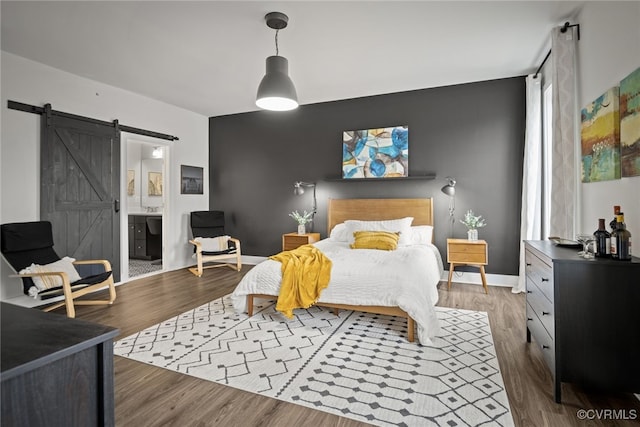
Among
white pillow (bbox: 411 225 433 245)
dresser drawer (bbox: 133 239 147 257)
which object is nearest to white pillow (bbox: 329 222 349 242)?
white pillow (bbox: 411 225 433 245)

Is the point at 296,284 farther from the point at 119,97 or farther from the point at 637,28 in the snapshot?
the point at 119,97

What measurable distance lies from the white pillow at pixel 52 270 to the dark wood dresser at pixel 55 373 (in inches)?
Answer: 125

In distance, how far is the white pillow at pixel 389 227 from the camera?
4.70 meters

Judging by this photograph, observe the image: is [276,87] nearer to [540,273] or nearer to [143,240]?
[540,273]

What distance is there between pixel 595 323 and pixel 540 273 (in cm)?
49

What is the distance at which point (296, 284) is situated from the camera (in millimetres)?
3385

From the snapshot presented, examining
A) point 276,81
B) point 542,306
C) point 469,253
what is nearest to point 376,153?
point 469,253

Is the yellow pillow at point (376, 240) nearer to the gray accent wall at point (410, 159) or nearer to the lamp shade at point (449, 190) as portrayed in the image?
the lamp shade at point (449, 190)

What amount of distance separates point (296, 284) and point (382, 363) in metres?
1.17

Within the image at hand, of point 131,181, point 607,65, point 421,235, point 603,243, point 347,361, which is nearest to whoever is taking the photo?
point 603,243

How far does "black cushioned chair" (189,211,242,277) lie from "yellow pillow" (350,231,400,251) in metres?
2.37

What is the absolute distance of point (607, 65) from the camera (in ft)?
8.14

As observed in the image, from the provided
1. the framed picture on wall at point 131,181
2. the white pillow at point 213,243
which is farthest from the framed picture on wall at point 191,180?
the framed picture on wall at point 131,181

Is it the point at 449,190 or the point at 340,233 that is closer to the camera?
the point at 449,190
